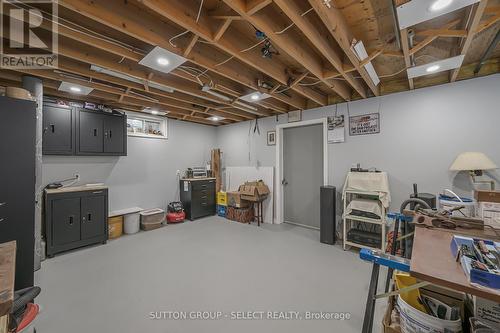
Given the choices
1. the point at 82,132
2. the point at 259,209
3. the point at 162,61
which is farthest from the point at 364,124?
the point at 82,132

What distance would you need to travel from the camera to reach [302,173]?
458cm

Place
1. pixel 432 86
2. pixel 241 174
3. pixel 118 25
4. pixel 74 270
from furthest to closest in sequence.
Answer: pixel 241 174 < pixel 432 86 < pixel 74 270 < pixel 118 25

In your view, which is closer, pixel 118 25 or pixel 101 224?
pixel 118 25

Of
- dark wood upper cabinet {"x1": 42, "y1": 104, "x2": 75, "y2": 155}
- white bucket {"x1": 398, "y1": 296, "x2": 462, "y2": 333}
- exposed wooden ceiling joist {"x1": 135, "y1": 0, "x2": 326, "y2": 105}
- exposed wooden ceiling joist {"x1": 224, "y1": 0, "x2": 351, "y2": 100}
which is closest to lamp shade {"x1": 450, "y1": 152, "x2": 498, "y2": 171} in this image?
exposed wooden ceiling joist {"x1": 224, "y1": 0, "x2": 351, "y2": 100}

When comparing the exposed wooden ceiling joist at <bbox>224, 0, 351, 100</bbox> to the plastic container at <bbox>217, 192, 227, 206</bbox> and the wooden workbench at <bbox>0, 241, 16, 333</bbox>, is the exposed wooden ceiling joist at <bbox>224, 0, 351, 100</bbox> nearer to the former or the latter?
the wooden workbench at <bbox>0, 241, 16, 333</bbox>

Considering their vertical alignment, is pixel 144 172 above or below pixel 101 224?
above

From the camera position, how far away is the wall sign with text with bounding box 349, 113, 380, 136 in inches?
139

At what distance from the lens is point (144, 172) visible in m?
4.80

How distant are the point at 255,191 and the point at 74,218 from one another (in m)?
3.29

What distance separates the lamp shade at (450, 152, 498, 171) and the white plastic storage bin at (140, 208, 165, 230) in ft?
16.8

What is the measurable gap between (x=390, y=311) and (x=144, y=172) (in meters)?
4.91

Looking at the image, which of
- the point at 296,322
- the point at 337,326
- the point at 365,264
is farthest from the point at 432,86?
the point at 296,322

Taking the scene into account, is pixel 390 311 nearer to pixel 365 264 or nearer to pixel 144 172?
pixel 365 264

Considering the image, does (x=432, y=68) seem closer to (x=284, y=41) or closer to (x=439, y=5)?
(x=439, y=5)
